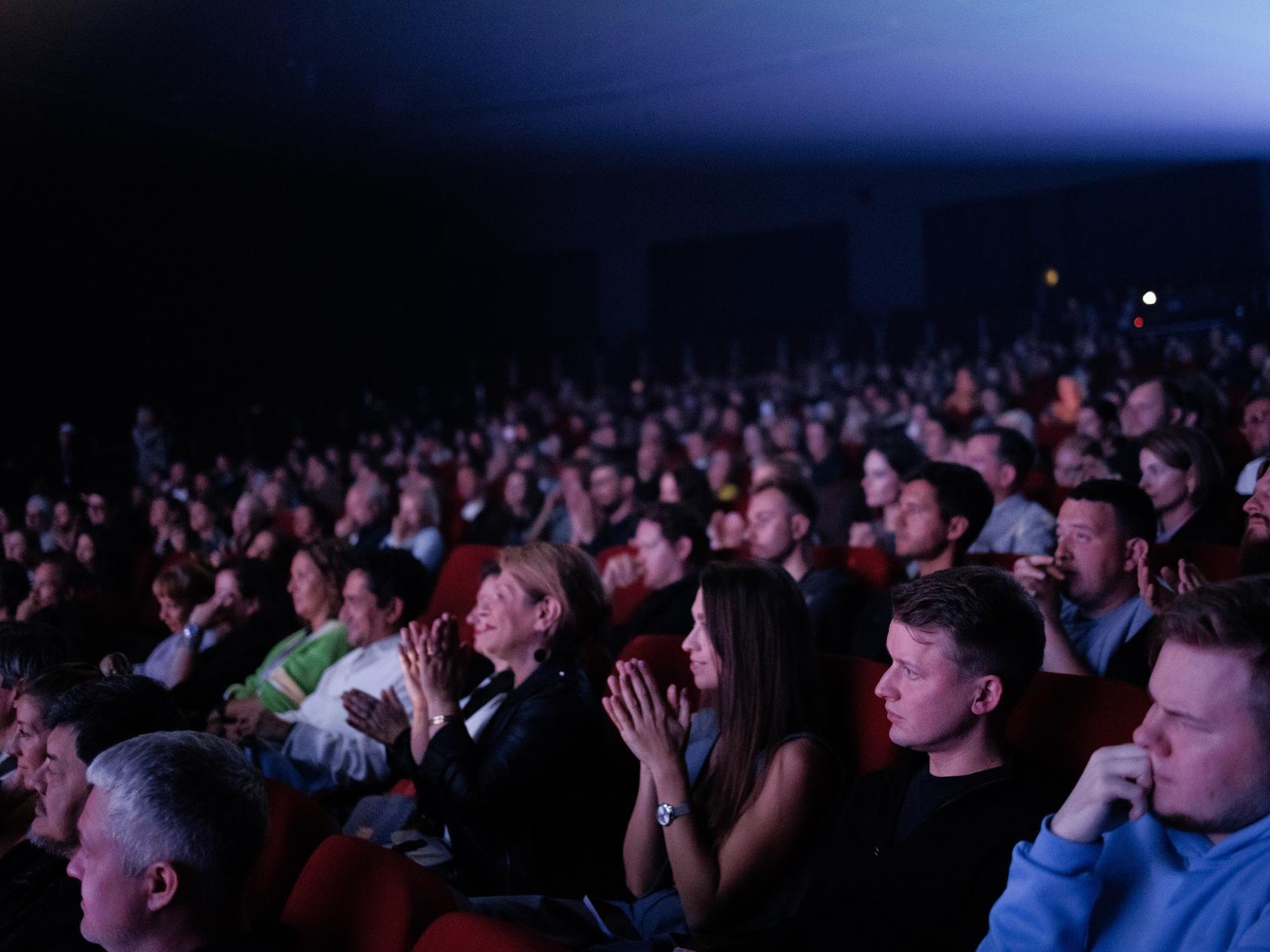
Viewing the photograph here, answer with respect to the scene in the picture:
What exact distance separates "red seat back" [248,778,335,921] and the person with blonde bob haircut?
38cm

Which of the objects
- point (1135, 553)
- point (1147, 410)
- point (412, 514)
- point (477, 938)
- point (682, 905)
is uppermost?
point (1147, 410)

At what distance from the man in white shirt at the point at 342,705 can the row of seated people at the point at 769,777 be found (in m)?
0.11

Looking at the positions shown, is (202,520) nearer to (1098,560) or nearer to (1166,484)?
(1166,484)

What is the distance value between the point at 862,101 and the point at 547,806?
284 inches

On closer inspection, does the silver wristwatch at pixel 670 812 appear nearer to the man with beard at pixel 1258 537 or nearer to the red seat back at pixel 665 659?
the red seat back at pixel 665 659

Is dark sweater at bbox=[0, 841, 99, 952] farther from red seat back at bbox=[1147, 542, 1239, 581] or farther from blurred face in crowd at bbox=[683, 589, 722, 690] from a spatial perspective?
red seat back at bbox=[1147, 542, 1239, 581]

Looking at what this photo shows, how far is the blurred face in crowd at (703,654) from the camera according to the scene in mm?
Result: 2021

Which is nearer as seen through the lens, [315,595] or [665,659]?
[665,659]

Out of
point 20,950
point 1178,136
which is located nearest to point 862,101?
point 1178,136

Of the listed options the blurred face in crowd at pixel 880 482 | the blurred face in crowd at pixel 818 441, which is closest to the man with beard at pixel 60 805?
the blurred face in crowd at pixel 880 482

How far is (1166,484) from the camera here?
10.1 feet

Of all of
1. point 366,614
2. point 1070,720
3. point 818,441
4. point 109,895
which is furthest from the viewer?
point 818,441

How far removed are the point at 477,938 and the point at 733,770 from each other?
80cm

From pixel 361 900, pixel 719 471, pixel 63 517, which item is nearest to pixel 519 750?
pixel 361 900
